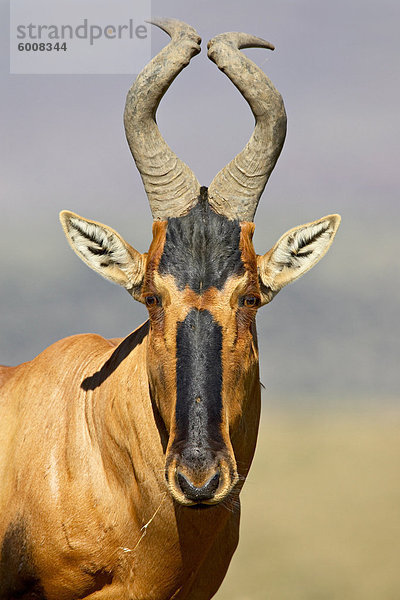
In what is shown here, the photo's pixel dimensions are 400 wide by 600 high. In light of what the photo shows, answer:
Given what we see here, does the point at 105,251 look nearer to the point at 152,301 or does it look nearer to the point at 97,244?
the point at 97,244

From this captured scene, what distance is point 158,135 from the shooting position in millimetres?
8398

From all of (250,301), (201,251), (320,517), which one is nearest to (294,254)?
(250,301)

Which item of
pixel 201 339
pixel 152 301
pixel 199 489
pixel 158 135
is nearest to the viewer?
pixel 199 489

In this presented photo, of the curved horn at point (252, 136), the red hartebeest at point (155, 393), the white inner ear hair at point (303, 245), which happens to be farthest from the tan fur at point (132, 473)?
the curved horn at point (252, 136)

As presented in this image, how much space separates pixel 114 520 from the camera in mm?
8156

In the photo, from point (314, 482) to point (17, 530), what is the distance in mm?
20697

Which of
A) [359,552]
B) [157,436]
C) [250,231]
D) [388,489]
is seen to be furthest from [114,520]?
[388,489]

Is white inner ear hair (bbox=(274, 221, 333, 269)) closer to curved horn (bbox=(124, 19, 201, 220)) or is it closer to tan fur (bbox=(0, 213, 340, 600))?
tan fur (bbox=(0, 213, 340, 600))

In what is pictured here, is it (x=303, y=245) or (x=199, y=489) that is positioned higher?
(x=303, y=245)

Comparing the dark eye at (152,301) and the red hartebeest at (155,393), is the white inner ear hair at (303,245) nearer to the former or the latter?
the red hartebeest at (155,393)

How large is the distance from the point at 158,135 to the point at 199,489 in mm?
3284

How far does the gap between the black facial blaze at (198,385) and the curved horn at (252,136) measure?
4.11 feet

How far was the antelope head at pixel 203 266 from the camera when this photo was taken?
7051 mm

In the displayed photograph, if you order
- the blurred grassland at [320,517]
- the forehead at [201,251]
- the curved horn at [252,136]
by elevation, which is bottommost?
the blurred grassland at [320,517]
